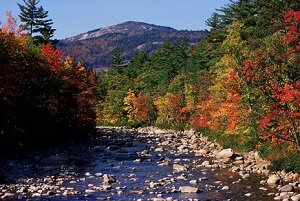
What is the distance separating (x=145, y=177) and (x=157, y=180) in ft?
4.51

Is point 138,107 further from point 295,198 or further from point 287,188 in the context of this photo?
point 295,198

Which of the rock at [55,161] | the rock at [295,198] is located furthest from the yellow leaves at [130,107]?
the rock at [295,198]

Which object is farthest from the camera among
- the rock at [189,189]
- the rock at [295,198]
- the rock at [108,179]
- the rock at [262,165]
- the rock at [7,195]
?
the rock at [262,165]

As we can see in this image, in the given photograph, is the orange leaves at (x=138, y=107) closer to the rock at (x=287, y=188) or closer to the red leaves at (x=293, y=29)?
the red leaves at (x=293, y=29)

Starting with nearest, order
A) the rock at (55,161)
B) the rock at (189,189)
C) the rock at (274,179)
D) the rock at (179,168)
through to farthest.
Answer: the rock at (189,189)
the rock at (274,179)
the rock at (179,168)
the rock at (55,161)

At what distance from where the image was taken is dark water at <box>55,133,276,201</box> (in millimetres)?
18938

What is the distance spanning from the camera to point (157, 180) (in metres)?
23.1

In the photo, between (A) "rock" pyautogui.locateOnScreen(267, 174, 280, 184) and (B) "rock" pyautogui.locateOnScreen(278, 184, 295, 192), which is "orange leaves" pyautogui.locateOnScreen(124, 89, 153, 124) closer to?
(A) "rock" pyautogui.locateOnScreen(267, 174, 280, 184)

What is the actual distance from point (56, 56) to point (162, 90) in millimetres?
37262

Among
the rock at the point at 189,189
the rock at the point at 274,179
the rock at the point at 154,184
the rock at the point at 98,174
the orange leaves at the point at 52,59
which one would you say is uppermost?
the orange leaves at the point at 52,59

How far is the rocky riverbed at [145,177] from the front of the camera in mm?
19031

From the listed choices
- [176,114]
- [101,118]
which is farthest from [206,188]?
[101,118]

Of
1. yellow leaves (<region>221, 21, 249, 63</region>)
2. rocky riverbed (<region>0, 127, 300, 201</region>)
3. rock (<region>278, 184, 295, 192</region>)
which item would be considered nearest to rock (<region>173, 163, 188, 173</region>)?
rocky riverbed (<region>0, 127, 300, 201</region>)

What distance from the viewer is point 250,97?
106 ft
